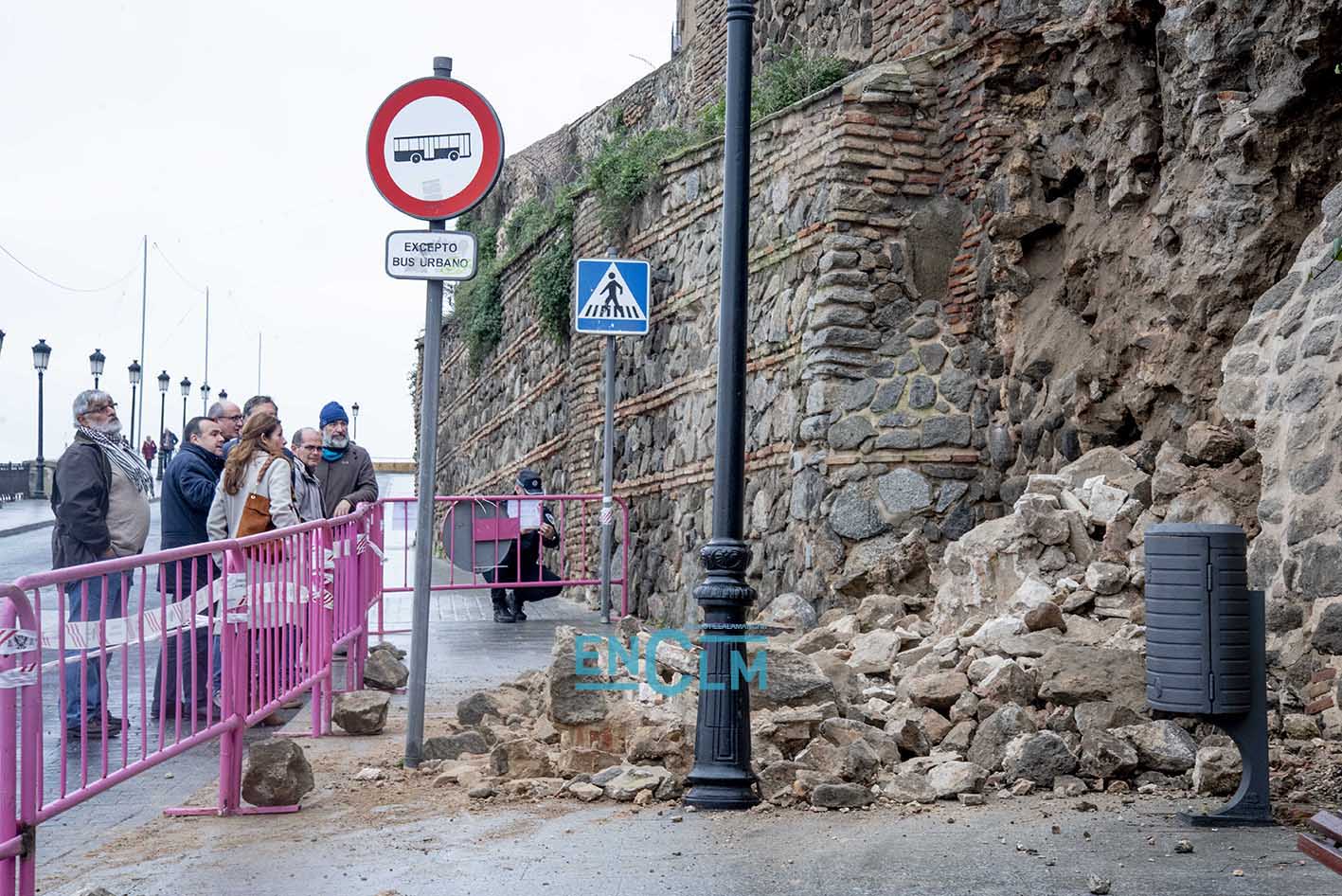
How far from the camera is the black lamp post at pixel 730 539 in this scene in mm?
6398

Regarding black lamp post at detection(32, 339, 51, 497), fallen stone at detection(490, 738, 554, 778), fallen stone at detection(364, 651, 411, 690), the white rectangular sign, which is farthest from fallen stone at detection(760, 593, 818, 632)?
black lamp post at detection(32, 339, 51, 497)

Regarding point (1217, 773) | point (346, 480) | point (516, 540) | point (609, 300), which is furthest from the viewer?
point (516, 540)

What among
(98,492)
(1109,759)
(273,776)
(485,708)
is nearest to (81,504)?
(98,492)

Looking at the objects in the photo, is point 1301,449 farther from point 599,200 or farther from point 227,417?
point 599,200

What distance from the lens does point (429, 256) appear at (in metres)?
7.76

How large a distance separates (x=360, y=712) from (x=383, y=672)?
1793 millimetres

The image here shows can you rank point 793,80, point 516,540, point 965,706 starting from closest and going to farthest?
point 965,706, point 793,80, point 516,540

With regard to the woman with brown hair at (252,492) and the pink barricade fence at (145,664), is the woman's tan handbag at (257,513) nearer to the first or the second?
the woman with brown hair at (252,492)

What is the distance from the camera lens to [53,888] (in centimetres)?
537

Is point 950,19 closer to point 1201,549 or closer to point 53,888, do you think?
point 1201,549

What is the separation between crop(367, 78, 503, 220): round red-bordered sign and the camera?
7.71 m

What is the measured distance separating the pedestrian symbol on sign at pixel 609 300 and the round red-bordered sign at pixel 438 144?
20.4ft

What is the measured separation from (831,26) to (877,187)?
158 inches

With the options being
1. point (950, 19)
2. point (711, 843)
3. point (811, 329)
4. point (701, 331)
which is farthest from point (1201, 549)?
point (701, 331)
